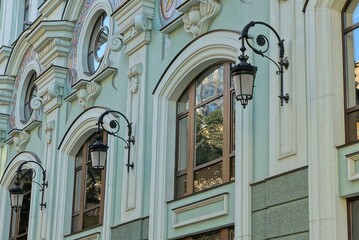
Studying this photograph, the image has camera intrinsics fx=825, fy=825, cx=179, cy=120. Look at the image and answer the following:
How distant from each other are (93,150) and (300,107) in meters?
5.16

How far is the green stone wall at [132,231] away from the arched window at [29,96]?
8.03 m

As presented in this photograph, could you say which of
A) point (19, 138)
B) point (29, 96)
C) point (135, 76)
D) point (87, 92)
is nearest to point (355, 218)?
point (135, 76)

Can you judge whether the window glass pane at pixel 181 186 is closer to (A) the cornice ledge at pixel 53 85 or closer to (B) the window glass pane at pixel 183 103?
(B) the window glass pane at pixel 183 103

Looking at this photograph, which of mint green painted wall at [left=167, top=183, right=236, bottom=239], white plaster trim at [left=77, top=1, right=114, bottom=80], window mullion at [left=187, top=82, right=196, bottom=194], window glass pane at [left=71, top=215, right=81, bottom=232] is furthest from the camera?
white plaster trim at [left=77, top=1, right=114, bottom=80]

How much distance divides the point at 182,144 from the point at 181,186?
819 mm

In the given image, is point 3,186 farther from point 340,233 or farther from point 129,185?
point 340,233

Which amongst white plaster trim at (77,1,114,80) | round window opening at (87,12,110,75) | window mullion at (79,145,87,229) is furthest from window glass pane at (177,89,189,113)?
window mullion at (79,145,87,229)

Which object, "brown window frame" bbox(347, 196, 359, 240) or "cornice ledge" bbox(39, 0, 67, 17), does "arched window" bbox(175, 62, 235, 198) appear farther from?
"cornice ledge" bbox(39, 0, 67, 17)

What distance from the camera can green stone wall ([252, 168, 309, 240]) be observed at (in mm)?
11305

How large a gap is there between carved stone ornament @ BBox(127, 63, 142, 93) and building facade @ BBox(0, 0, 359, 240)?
29 millimetres

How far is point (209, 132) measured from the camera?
14344 mm

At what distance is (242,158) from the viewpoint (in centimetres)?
1272

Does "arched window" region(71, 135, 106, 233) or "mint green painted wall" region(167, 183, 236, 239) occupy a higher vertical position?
"arched window" region(71, 135, 106, 233)

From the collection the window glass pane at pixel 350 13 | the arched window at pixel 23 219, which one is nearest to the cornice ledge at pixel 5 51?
the arched window at pixel 23 219
